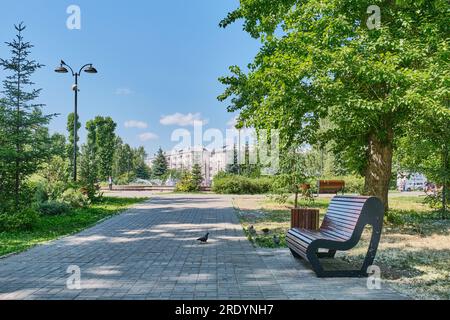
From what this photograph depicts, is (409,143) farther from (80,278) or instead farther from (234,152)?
(234,152)

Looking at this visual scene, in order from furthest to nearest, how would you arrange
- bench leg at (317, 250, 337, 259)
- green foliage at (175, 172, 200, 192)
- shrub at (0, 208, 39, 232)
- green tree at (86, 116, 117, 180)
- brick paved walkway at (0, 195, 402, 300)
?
green tree at (86, 116, 117, 180) < green foliage at (175, 172, 200, 192) < shrub at (0, 208, 39, 232) < bench leg at (317, 250, 337, 259) < brick paved walkway at (0, 195, 402, 300)

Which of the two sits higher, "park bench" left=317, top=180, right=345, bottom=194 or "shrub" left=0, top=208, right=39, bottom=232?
"park bench" left=317, top=180, right=345, bottom=194

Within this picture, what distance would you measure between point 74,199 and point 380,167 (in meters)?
12.4

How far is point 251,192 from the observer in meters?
33.1

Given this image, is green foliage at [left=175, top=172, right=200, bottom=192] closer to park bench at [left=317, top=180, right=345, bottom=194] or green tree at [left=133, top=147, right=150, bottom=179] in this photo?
park bench at [left=317, top=180, right=345, bottom=194]

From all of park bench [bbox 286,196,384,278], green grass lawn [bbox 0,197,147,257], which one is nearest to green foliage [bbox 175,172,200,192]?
green grass lawn [bbox 0,197,147,257]

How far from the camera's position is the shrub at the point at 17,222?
11.0 metres

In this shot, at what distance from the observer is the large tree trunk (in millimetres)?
12278

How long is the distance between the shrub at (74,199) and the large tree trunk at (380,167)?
11814 mm

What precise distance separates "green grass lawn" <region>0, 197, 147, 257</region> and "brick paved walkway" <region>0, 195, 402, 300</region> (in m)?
0.51

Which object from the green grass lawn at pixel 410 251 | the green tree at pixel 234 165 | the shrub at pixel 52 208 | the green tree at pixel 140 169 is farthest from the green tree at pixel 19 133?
the green tree at pixel 140 169

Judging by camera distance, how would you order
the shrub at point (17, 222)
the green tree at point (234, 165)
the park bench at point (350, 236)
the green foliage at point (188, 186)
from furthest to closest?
the green tree at point (234, 165) < the green foliage at point (188, 186) < the shrub at point (17, 222) < the park bench at point (350, 236)

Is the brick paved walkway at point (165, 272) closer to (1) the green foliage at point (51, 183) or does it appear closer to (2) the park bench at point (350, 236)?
(2) the park bench at point (350, 236)

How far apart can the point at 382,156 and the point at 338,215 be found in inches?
243
